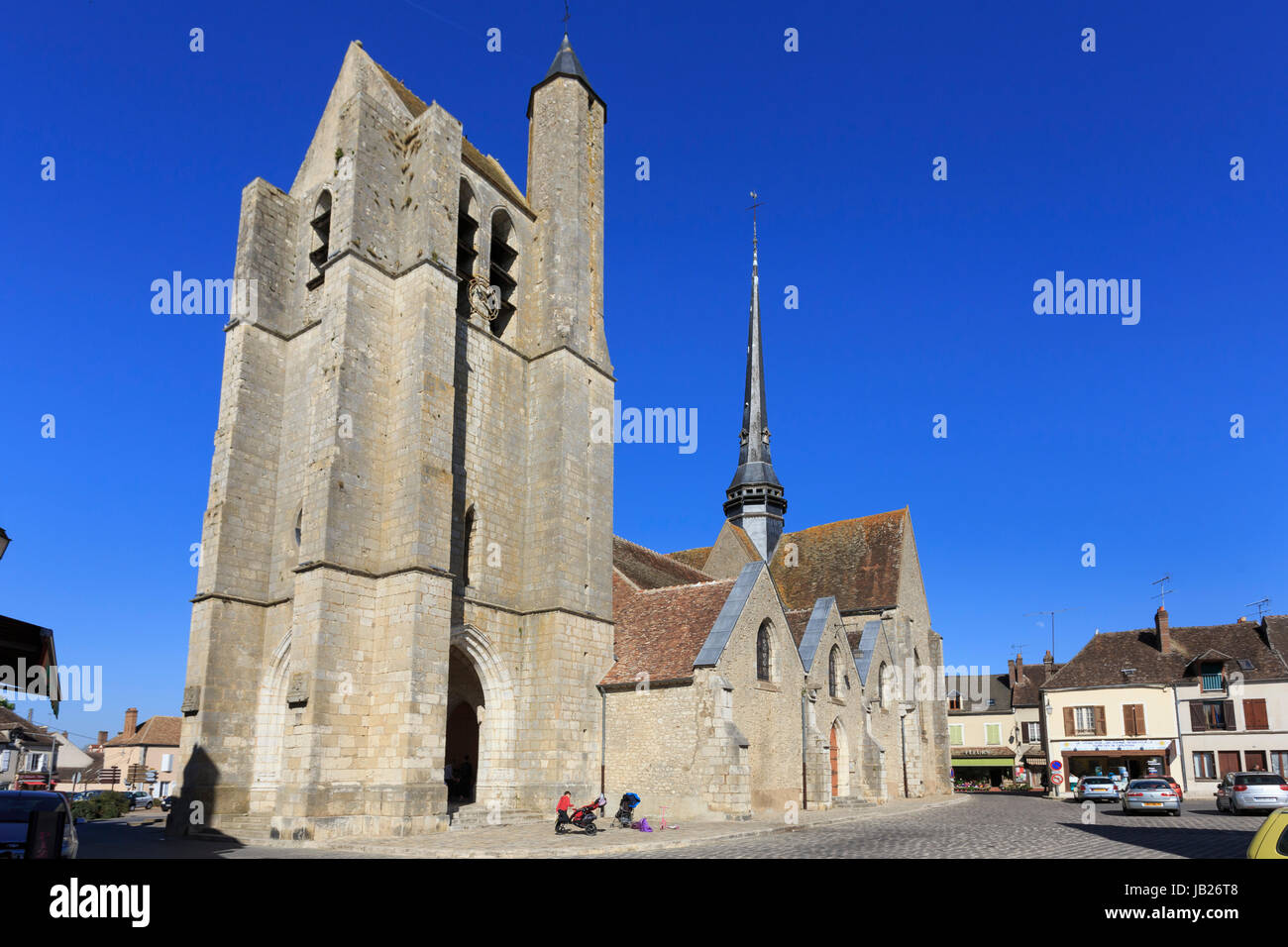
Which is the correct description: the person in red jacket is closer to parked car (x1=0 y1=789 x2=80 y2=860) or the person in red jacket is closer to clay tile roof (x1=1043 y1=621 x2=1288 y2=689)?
parked car (x1=0 y1=789 x2=80 y2=860)

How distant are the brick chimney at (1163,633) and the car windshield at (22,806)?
43930mm

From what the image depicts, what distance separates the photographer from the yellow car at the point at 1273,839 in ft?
20.5

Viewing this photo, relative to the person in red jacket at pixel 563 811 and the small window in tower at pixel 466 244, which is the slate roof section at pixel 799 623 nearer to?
the person in red jacket at pixel 563 811

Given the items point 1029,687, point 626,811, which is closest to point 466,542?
point 626,811

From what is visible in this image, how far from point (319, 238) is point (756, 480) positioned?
22275mm

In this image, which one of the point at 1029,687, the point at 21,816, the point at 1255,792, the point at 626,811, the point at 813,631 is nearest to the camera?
the point at 21,816

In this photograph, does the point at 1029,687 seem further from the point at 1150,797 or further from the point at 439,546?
the point at 439,546

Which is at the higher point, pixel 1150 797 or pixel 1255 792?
pixel 1255 792

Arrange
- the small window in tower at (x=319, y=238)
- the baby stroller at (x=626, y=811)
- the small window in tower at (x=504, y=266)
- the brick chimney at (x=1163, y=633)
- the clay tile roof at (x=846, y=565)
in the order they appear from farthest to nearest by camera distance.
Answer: the brick chimney at (x=1163, y=633) < the clay tile roof at (x=846, y=565) < the small window in tower at (x=504, y=266) < the small window in tower at (x=319, y=238) < the baby stroller at (x=626, y=811)

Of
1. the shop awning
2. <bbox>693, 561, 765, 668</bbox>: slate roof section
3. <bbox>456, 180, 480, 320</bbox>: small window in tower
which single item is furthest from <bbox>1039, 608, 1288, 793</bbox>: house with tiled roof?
<bbox>456, 180, 480, 320</bbox>: small window in tower

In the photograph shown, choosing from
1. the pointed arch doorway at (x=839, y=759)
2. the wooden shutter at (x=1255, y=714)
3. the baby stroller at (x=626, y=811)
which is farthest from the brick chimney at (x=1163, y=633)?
the baby stroller at (x=626, y=811)

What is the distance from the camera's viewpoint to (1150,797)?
25.1 m
